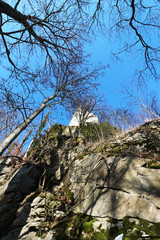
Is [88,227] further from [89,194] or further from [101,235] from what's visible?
[89,194]

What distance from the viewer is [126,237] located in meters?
1.97

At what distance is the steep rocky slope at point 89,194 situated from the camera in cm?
249

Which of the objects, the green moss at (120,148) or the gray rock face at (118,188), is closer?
the gray rock face at (118,188)

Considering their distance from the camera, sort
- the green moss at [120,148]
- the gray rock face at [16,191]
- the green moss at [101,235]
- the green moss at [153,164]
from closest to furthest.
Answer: the green moss at [101,235]
the green moss at [153,164]
the gray rock face at [16,191]
the green moss at [120,148]

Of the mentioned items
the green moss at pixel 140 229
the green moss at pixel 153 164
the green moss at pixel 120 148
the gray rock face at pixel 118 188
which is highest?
the green moss at pixel 120 148

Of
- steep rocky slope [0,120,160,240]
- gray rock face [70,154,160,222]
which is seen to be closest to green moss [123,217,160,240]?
steep rocky slope [0,120,160,240]

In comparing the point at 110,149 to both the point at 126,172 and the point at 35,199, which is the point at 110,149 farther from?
the point at 35,199

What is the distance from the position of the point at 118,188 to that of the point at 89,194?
998 millimetres

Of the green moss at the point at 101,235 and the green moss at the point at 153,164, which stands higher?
the green moss at the point at 153,164

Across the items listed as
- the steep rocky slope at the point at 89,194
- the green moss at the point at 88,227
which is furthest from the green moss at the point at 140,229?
the green moss at the point at 88,227

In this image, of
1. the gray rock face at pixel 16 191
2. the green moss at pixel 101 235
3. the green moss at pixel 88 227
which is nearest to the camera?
the green moss at pixel 101 235

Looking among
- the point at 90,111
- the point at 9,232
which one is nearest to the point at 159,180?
the point at 9,232

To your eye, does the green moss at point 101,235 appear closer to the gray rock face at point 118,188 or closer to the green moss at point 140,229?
the gray rock face at point 118,188

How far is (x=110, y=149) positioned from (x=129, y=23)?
4.24 metres
